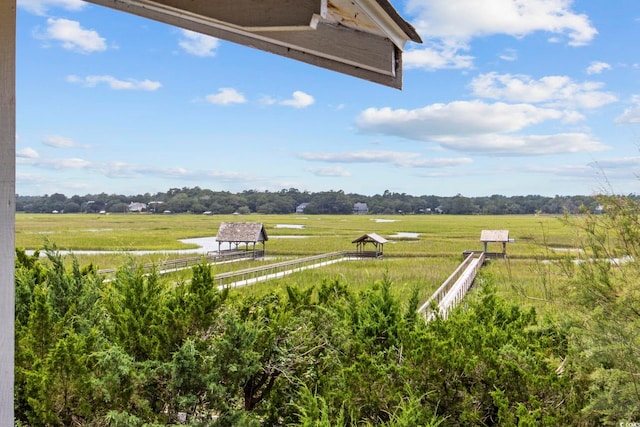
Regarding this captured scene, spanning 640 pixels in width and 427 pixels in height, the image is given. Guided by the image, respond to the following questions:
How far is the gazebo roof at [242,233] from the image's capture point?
3469cm

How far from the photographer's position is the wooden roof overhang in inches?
53.0

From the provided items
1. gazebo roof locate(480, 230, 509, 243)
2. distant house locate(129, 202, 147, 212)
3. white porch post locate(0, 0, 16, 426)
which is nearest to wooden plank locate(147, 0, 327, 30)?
white porch post locate(0, 0, 16, 426)

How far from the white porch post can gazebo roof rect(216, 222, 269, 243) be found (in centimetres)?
3285

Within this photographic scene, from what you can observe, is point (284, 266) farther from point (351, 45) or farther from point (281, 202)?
point (281, 202)

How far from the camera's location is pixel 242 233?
116ft

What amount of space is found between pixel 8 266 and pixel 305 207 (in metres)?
51.4

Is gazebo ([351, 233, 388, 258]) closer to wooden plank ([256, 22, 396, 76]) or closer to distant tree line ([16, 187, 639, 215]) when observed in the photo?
distant tree line ([16, 187, 639, 215])

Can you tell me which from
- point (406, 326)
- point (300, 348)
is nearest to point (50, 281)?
point (300, 348)

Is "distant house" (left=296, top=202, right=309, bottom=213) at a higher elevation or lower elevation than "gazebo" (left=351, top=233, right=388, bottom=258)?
higher

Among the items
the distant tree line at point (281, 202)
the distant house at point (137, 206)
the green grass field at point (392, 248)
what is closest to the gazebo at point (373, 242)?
the green grass field at point (392, 248)

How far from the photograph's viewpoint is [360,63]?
1.50 meters

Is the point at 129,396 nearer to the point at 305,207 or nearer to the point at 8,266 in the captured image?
the point at 8,266

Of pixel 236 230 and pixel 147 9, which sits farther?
pixel 236 230

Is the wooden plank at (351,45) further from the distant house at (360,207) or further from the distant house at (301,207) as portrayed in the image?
the distant house at (360,207)
